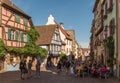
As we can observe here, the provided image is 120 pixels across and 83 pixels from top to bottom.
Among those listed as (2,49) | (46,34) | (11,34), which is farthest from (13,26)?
(46,34)

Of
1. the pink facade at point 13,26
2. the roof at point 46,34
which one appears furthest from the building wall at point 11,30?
the roof at point 46,34

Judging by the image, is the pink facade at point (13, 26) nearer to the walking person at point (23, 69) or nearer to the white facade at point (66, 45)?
the walking person at point (23, 69)

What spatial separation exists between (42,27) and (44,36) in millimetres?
4501

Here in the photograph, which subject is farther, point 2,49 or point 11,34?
point 11,34

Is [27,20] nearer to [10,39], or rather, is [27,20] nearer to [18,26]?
[18,26]

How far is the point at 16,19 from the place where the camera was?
38875mm

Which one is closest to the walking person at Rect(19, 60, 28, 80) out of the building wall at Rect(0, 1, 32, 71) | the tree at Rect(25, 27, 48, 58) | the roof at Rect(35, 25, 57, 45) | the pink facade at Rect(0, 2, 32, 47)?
the building wall at Rect(0, 1, 32, 71)

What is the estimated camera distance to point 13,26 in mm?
38031

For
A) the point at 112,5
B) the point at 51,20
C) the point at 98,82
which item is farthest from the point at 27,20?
the point at 51,20

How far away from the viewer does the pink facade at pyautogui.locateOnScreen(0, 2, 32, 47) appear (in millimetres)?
35375

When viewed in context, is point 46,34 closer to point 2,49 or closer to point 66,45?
point 66,45

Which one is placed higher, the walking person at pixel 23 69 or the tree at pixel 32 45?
the tree at pixel 32 45

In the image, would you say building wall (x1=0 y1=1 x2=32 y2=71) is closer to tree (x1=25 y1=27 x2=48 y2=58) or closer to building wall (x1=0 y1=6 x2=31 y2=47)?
building wall (x1=0 y1=6 x2=31 y2=47)

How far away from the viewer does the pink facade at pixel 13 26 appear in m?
35.4
